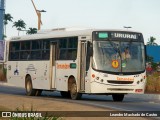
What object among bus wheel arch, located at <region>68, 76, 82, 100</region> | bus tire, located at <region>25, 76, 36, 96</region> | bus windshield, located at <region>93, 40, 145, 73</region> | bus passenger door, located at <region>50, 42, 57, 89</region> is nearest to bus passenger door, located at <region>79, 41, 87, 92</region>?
bus wheel arch, located at <region>68, 76, 82, 100</region>

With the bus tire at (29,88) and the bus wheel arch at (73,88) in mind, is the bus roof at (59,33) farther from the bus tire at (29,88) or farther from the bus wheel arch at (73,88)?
the bus tire at (29,88)

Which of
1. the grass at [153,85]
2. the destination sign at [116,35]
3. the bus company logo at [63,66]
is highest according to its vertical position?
the destination sign at [116,35]

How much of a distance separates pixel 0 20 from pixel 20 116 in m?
64.0

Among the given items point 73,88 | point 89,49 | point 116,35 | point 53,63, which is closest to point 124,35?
point 116,35

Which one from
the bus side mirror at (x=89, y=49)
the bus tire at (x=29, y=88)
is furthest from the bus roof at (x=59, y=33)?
the bus tire at (x=29, y=88)

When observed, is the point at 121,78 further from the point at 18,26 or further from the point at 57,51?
the point at 18,26

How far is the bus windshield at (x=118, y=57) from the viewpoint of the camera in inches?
1032

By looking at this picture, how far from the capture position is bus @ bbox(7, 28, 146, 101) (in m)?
26.2

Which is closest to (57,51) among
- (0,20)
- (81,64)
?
(81,64)

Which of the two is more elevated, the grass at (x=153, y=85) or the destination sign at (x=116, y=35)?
the destination sign at (x=116, y=35)

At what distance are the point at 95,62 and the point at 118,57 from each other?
1.01 meters

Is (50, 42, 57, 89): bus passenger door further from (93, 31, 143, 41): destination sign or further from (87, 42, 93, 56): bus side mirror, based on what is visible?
(93, 31, 143, 41): destination sign

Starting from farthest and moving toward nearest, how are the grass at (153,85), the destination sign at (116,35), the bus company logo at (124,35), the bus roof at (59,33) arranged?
the grass at (153,85), the bus roof at (59,33), the bus company logo at (124,35), the destination sign at (116,35)

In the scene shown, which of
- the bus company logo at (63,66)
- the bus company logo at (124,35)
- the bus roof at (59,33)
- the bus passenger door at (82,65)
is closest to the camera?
the bus passenger door at (82,65)
